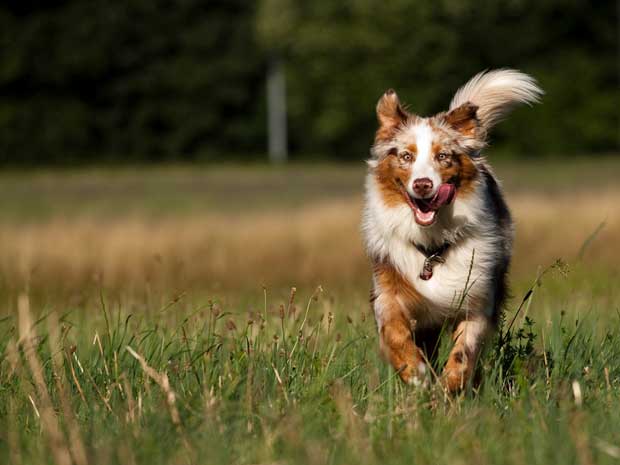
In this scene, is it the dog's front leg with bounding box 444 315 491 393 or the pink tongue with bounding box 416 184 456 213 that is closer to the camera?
the dog's front leg with bounding box 444 315 491 393

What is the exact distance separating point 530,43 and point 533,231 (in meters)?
32.3

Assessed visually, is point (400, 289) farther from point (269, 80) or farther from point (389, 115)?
point (269, 80)

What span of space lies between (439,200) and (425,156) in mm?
208

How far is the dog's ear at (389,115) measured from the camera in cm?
548

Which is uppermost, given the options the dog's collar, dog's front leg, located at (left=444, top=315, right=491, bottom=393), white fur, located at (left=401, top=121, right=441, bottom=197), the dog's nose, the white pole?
white fur, located at (left=401, top=121, right=441, bottom=197)

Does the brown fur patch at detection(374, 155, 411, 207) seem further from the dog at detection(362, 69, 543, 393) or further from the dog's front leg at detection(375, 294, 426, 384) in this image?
the dog's front leg at detection(375, 294, 426, 384)

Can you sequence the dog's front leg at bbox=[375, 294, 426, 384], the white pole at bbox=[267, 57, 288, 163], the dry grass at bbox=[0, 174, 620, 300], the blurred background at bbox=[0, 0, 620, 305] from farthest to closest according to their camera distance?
the white pole at bbox=[267, 57, 288, 163] → the blurred background at bbox=[0, 0, 620, 305] → the dry grass at bbox=[0, 174, 620, 300] → the dog's front leg at bbox=[375, 294, 426, 384]

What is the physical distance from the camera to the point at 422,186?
495cm

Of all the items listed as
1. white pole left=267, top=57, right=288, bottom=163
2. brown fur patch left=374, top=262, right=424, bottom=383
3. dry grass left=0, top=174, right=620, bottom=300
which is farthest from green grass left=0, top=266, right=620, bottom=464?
white pole left=267, top=57, right=288, bottom=163

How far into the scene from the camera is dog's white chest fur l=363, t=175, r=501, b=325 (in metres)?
5.29

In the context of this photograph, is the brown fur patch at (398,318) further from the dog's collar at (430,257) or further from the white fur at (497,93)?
the white fur at (497,93)

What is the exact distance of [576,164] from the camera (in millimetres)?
36188

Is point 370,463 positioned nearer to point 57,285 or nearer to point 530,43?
point 57,285

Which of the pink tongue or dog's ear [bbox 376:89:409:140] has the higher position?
dog's ear [bbox 376:89:409:140]
